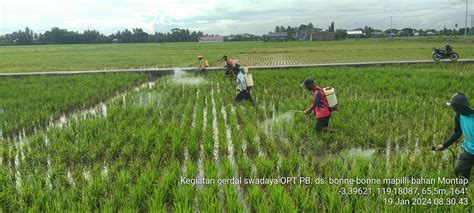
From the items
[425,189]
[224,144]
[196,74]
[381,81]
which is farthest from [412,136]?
[196,74]

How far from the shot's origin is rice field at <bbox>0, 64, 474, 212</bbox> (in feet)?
9.29

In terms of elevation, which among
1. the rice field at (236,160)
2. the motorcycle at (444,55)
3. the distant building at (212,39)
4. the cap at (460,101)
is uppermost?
the distant building at (212,39)

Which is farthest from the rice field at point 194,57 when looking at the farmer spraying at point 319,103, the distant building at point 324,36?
the distant building at point 324,36

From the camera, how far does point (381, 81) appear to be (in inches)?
368

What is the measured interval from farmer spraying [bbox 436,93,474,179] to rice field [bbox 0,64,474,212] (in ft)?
0.60

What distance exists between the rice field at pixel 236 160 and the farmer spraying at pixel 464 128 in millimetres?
184

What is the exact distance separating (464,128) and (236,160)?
2.31 metres

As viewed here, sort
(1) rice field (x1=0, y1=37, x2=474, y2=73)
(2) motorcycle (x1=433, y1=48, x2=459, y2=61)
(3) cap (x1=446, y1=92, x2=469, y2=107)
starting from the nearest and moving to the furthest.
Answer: (3) cap (x1=446, y1=92, x2=469, y2=107) < (2) motorcycle (x1=433, y1=48, x2=459, y2=61) < (1) rice field (x1=0, y1=37, x2=474, y2=73)

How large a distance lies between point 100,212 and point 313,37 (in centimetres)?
8775

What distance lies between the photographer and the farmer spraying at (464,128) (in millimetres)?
2744

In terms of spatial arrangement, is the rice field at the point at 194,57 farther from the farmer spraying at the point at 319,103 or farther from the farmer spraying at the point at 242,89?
the farmer spraying at the point at 319,103

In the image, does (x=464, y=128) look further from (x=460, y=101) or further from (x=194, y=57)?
(x=194, y=57)

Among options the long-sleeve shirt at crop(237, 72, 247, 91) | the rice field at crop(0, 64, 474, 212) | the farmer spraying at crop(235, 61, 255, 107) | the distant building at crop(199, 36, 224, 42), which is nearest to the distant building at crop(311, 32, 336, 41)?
the distant building at crop(199, 36, 224, 42)

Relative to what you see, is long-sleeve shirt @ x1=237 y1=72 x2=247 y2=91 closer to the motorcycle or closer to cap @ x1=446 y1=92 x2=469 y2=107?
cap @ x1=446 y1=92 x2=469 y2=107
